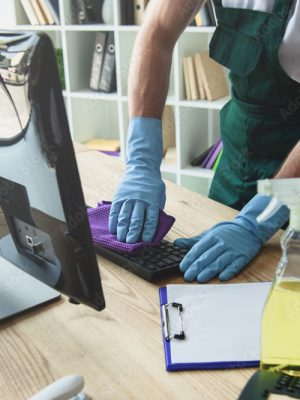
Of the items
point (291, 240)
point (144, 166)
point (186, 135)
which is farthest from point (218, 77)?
point (291, 240)

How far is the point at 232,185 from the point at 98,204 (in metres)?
0.48

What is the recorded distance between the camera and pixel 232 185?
1.70m

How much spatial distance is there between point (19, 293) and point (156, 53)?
0.89 metres

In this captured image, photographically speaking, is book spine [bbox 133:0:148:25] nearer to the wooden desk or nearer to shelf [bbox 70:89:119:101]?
shelf [bbox 70:89:119:101]

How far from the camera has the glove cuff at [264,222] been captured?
4.03 ft

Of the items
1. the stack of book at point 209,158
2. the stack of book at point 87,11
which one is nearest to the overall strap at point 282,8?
the stack of book at point 209,158

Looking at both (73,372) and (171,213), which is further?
(171,213)

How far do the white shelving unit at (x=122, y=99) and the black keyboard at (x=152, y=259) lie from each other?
1702 mm

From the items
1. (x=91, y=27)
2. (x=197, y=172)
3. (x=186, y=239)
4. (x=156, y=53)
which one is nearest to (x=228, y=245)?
(x=186, y=239)

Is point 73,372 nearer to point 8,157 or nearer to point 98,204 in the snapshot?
point 8,157

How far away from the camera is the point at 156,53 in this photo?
65.2 inches

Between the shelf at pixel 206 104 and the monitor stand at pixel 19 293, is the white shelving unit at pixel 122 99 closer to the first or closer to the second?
the shelf at pixel 206 104

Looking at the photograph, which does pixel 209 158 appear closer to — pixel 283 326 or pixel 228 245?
pixel 228 245

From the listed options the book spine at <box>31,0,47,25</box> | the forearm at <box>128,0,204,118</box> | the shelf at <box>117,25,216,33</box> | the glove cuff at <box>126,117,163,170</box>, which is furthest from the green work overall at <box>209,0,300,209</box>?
the book spine at <box>31,0,47,25</box>
